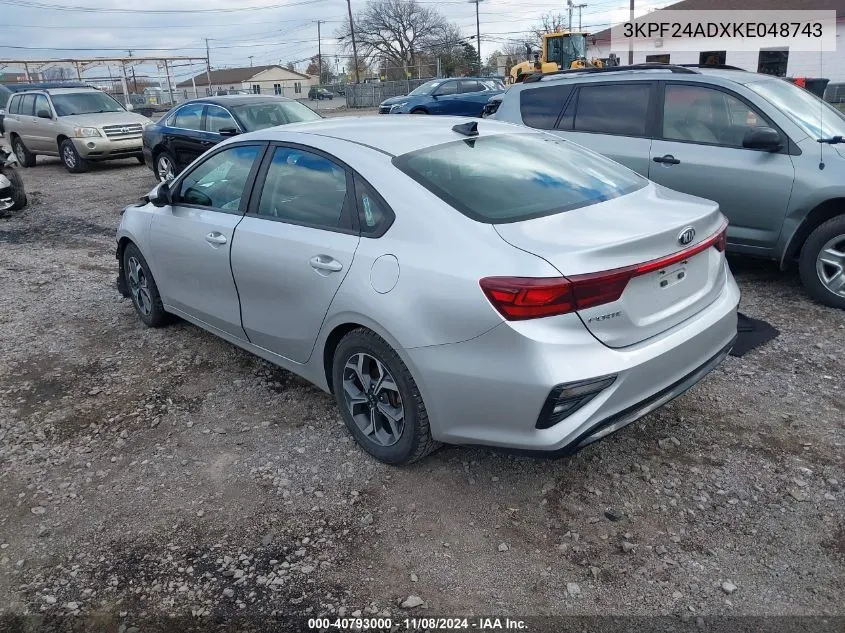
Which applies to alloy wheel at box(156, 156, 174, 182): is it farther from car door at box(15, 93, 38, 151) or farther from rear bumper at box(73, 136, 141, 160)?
car door at box(15, 93, 38, 151)

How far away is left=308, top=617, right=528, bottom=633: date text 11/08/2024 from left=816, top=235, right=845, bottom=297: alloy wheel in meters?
4.03

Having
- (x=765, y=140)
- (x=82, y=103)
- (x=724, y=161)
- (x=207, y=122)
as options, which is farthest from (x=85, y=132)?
(x=765, y=140)

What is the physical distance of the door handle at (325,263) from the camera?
10.7ft

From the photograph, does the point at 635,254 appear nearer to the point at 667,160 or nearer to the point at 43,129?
the point at 667,160

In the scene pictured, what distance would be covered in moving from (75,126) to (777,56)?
33249 millimetres

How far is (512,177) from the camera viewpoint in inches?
132

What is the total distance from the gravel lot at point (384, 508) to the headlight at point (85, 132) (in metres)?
10.9

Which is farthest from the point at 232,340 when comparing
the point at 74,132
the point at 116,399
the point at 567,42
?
the point at 567,42

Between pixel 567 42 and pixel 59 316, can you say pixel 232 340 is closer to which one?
pixel 59 316

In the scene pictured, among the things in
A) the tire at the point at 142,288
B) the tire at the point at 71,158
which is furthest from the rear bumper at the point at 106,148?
the tire at the point at 142,288

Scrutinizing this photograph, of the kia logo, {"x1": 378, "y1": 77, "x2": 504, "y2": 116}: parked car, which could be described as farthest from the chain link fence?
the kia logo

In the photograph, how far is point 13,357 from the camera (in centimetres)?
509

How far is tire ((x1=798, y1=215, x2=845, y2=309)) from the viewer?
5023mm

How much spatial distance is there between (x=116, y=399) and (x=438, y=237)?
2.63m
